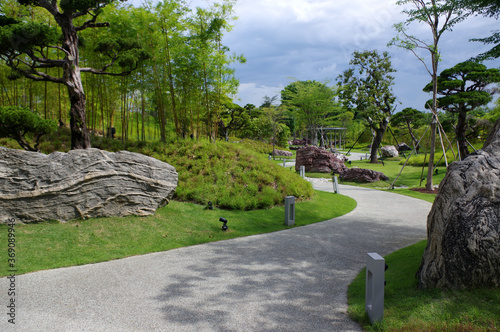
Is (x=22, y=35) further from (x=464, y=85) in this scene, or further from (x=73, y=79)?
(x=464, y=85)

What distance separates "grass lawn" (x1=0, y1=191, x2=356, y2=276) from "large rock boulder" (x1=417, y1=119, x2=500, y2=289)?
3.43 metres

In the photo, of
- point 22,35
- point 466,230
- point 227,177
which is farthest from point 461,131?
point 22,35

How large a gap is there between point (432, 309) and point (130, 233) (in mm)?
4571

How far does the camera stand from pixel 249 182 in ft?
27.6

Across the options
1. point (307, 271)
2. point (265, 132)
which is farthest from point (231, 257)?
point (265, 132)

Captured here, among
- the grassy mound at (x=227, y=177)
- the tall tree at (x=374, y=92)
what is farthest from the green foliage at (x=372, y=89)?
the grassy mound at (x=227, y=177)

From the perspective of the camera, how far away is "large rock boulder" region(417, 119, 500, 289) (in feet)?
8.90

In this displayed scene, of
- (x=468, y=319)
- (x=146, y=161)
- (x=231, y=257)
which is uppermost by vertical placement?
(x=146, y=161)

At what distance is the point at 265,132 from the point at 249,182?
84.3 feet

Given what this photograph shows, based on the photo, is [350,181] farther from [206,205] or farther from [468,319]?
[468,319]

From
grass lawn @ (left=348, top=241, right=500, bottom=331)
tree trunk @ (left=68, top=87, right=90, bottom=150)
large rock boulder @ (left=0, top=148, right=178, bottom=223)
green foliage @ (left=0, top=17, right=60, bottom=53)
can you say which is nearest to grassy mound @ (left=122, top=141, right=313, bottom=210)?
large rock boulder @ (left=0, top=148, right=178, bottom=223)

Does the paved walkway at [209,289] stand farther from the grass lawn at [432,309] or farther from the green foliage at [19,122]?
the green foliage at [19,122]

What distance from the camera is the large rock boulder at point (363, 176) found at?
560 inches

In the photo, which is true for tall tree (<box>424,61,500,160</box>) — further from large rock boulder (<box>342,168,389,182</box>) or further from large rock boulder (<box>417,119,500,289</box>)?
large rock boulder (<box>417,119,500,289</box>)
